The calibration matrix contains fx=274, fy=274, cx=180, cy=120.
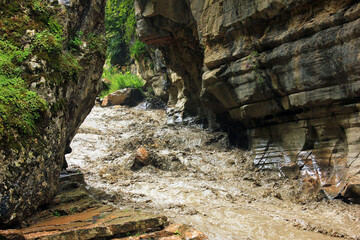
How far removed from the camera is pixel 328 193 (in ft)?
23.9

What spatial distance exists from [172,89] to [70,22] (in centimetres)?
1183

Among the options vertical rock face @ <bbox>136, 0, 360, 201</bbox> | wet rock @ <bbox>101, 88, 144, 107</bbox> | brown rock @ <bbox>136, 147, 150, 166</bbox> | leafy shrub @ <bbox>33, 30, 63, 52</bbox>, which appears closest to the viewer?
leafy shrub @ <bbox>33, 30, 63, 52</bbox>

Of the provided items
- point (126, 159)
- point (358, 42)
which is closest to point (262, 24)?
point (358, 42)

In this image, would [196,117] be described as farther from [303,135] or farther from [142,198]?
[142,198]

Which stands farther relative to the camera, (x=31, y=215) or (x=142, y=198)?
(x=142, y=198)

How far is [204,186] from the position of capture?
28.0 ft

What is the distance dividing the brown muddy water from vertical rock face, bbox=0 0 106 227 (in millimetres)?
2139

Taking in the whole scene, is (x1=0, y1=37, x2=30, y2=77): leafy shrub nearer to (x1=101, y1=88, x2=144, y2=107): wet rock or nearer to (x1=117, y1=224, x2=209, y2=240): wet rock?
(x1=117, y1=224, x2=209, y2=240): wet rock

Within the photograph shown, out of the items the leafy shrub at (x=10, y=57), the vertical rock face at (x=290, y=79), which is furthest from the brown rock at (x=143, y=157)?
the leafy shrub at (x=10, y=57)

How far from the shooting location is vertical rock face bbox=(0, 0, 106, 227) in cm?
400

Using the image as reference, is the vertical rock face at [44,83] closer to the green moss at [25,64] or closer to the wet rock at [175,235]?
the green moss at [25,64]

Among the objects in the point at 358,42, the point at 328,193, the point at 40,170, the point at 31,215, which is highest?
the point at 358,42

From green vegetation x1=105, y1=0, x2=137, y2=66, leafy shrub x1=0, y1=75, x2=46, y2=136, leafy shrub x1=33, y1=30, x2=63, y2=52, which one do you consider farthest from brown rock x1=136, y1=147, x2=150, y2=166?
green vegetation x1=105, y1=0, x2=137, y2=66

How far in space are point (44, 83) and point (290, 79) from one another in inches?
275
